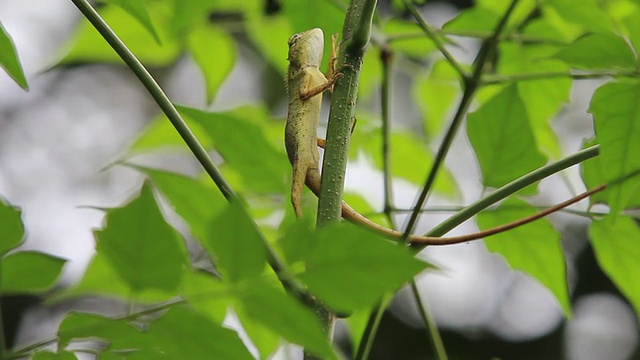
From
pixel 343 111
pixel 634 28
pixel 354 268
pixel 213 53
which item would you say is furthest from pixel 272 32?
pixel 354 268

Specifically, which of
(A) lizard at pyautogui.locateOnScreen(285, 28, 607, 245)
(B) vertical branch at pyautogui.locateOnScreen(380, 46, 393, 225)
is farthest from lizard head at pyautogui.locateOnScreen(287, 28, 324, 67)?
(B) vertical branch at pyautogui.locateOnScreen(380, 46, 393, 225)

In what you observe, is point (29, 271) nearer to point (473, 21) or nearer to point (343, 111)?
point (343, 111)

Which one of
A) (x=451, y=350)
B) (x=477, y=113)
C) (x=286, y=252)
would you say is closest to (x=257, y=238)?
(x=286, y=252)

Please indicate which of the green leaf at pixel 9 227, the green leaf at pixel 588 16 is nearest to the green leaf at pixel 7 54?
the green leaf at pixel 9 227

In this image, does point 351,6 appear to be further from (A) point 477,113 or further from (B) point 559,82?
(B) point 559,82

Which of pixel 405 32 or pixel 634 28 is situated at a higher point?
pixel 405 32

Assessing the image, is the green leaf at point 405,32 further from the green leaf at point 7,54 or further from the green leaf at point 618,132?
the green leaf at point 7,54
